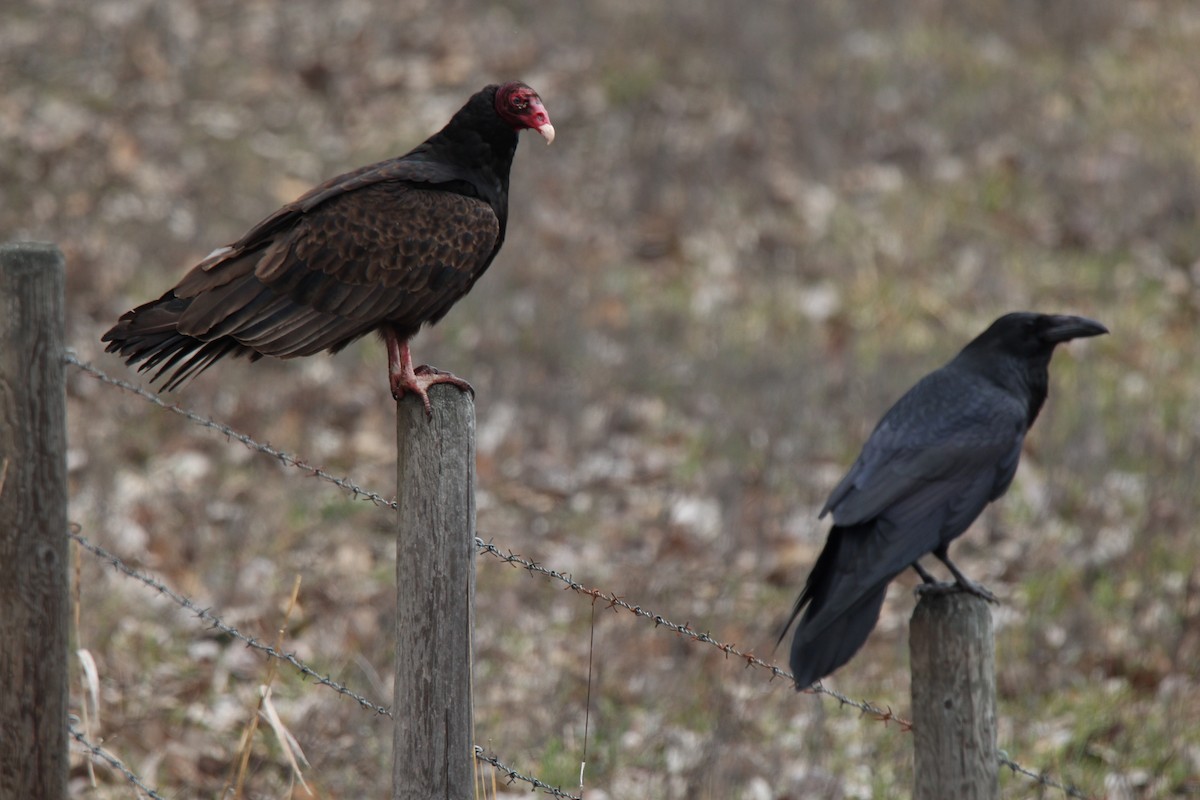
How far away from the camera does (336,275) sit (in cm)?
354

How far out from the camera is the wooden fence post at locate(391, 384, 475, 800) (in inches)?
107

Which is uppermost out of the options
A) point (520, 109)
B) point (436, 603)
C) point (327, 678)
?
point (520, 109)

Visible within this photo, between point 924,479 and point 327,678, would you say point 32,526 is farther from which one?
point 924,479

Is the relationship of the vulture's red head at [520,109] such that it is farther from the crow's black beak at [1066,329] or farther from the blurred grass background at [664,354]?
the blurred grass background at [664,354]

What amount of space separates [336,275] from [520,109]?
2.69ft

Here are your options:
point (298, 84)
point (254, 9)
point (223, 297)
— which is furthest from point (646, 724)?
point (254, 9)

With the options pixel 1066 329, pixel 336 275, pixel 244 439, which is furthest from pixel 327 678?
pixel 1066 329

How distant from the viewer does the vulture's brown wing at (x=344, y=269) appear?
3408 mm

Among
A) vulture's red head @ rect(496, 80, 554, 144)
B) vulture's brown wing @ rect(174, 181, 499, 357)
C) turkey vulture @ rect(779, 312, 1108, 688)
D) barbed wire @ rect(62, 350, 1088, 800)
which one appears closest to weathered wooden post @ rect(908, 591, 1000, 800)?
barbed wire @ rect(62, 350, 1088, 800)

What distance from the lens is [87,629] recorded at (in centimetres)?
492

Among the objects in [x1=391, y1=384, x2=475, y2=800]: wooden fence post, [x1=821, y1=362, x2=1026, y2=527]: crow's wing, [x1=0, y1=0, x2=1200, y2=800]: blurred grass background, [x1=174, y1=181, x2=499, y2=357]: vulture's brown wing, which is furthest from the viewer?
[x1=0, y1=0, x2=1200, y2=800]: blurred grass background

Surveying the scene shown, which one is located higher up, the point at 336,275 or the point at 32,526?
the point at 336,275

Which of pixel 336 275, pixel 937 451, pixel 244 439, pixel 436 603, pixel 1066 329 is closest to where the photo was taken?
pixel 436 603

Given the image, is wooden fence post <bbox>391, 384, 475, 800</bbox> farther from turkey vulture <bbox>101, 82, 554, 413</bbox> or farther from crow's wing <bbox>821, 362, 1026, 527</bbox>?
crow's wing <bbox>821, 362, 1026, 527</bbox>
